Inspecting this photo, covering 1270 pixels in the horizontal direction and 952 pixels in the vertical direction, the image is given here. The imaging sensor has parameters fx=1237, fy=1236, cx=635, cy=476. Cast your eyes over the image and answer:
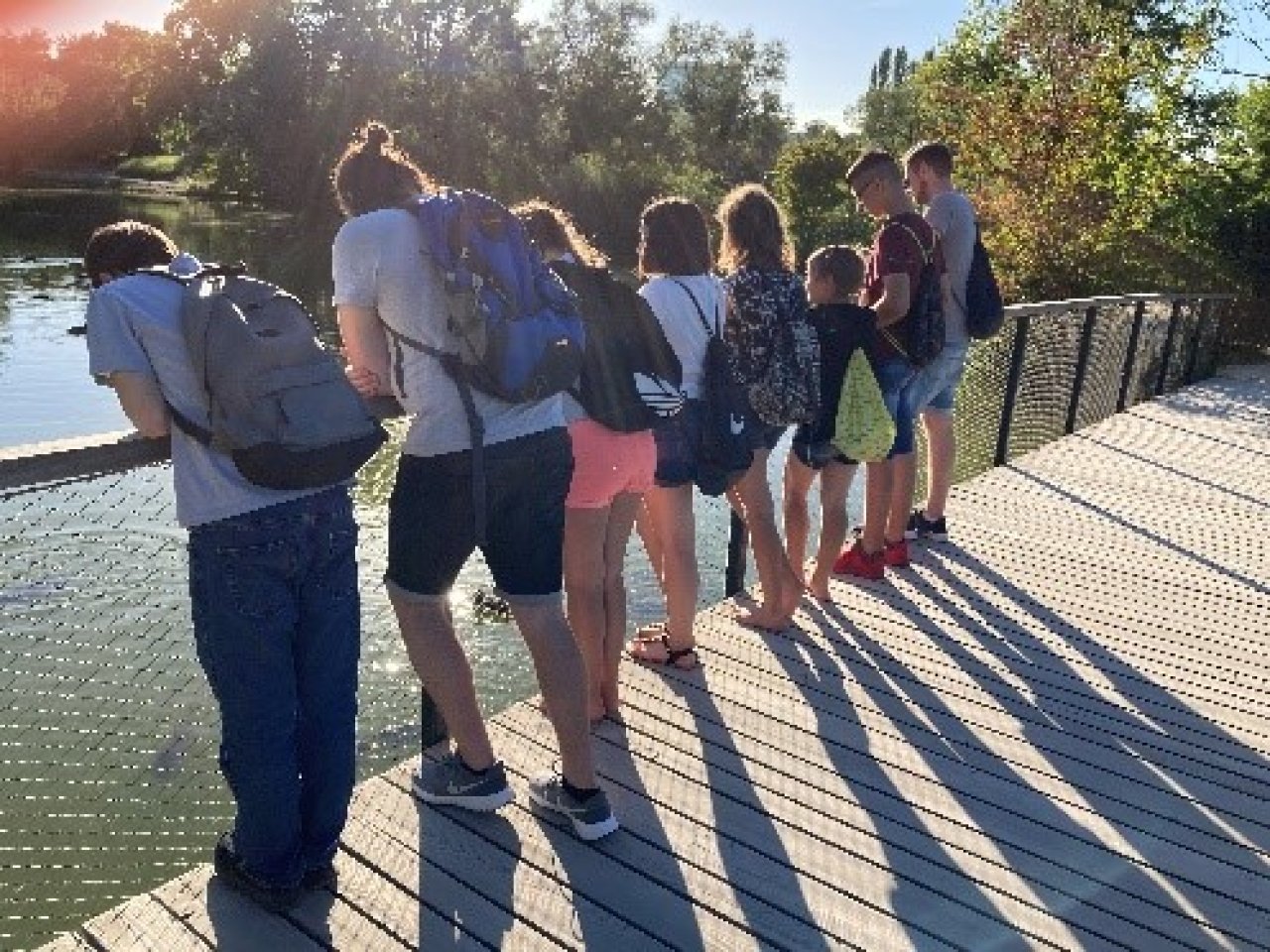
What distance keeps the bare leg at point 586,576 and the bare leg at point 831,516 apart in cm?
123

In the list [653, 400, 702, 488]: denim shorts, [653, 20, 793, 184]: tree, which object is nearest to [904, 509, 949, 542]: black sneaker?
[653, 400, 702, 488]: denim shorts

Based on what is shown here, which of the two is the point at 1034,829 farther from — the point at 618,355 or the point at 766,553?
the point at 618,355

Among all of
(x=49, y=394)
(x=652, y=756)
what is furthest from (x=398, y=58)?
(x=652, y=756)

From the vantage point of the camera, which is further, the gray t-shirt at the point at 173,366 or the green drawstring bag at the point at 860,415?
the green drawstring bag at the point at 860,415

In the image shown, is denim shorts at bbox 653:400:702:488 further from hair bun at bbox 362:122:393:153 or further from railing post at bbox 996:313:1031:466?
railing post at bbox 996:313:1031:466

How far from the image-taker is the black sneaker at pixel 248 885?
2.37m

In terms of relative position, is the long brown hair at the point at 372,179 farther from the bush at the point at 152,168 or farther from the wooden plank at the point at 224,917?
the bush at the point at 152,168

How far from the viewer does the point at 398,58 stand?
41312mm

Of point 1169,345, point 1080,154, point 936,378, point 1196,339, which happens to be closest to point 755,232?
point 936,378

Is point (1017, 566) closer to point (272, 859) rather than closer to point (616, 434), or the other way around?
point (616, 434)

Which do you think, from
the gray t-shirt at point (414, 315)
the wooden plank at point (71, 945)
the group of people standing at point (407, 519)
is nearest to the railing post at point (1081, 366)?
the group of people standing at point (407, 519)

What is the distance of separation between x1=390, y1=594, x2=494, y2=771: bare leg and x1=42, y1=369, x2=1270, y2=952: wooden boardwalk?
0.78ft

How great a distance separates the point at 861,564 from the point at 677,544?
4.31ft

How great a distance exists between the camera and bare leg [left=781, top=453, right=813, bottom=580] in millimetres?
4047
